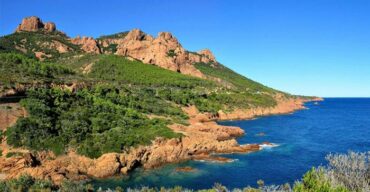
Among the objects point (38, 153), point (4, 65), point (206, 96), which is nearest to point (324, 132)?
point (206, 96)

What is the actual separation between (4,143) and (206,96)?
8625cm

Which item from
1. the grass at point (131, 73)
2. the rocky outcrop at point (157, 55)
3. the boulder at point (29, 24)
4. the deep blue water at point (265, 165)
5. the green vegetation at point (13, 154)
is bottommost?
the deep blue water at point (265, 165)

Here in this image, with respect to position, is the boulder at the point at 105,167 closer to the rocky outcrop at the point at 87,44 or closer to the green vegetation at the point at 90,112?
the green vegetation at the point at 90,112

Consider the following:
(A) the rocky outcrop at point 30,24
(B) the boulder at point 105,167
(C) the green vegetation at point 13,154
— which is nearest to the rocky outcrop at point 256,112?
(B) the boulder at point 105,167

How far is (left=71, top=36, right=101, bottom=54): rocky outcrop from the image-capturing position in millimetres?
179288

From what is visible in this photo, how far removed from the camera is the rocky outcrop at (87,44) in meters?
179

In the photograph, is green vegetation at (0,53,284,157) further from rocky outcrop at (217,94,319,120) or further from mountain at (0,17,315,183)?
rocky outcrop at (217,94,319,120)

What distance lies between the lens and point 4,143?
51.8 metres

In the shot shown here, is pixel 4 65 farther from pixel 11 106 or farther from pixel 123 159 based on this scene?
pixel 123 159

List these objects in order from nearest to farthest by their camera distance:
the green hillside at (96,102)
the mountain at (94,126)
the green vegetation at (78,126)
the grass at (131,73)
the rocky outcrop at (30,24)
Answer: the mountain at (94,126) → the green vegetation at (78,126) → the green hillside at (96,102) → the grass at (131,73) → the rocky outcrop at (30,24)

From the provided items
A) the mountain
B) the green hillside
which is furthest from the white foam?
the green hillside

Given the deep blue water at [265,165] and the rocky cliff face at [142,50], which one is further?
the rocky cliff face at [142,50]

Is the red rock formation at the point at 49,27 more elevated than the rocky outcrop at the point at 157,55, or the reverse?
the red rock formation at the point at 49,27

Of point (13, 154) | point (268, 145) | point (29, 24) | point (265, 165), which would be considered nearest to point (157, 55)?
point (29, 24)
